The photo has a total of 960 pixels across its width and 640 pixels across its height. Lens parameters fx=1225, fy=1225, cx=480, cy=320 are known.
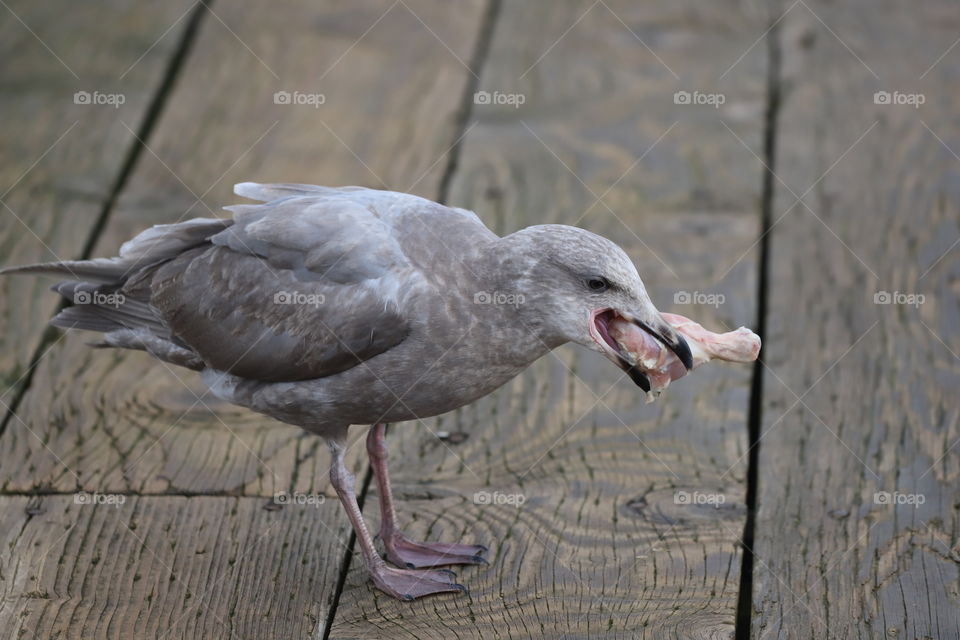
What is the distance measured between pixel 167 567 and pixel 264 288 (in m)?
0.83

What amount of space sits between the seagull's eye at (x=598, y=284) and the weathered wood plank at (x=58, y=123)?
6.93 feet

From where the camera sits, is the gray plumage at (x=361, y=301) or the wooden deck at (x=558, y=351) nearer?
the gray plumage at (x=361, y=301)

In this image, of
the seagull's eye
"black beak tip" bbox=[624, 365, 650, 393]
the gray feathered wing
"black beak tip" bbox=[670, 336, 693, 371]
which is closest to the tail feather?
the gray feathered wing

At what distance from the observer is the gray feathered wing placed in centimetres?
336

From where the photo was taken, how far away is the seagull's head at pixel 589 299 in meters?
3.13

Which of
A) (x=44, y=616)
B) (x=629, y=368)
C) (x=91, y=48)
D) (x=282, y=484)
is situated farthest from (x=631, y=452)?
(x=91, y=48)

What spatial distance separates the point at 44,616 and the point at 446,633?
3.53 feet

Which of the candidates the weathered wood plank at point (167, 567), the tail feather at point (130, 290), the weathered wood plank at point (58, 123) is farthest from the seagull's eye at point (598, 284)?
the weathered wood plank at point (58, 123)

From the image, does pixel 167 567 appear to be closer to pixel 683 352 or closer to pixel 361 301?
pixel 361 301

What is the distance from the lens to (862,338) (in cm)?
434

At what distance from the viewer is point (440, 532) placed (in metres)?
3.66

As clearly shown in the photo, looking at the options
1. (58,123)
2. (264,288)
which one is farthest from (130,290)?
(58,123)

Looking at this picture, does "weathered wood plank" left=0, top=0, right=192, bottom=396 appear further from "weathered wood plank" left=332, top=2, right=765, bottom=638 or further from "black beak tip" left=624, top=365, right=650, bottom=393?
"black beak tip" left=624, top=365, right=650, bottom=393

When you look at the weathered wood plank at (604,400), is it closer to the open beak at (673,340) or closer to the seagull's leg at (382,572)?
the seagull's leg at (382,572)
